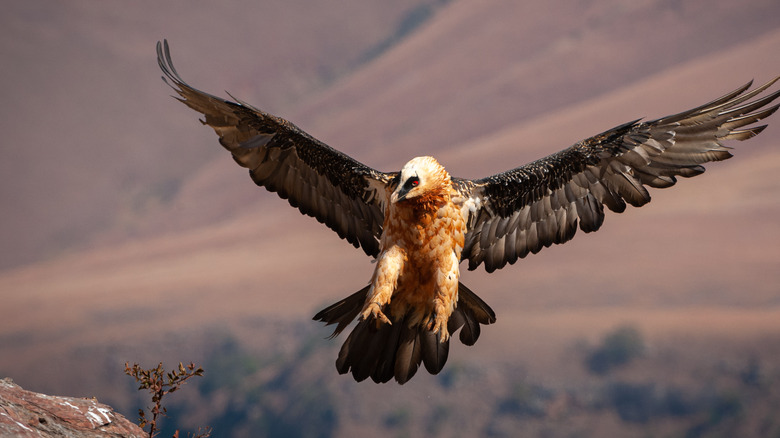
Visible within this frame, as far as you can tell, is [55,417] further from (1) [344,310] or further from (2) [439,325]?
(2) [439,325]

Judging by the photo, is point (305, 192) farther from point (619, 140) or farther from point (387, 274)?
point (619, 140)

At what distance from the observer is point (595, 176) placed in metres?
6.36

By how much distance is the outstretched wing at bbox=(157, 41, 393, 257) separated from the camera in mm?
6039

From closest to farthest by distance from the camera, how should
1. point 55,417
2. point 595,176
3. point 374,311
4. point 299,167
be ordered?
point 55,417 < point 374,311 < point 595,176 < point 299,167

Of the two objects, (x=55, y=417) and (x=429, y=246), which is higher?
(x=429, y=246)

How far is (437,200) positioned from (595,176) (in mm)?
1794

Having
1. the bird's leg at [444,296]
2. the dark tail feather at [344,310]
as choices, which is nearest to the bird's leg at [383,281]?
the bird's leg at [444,296]

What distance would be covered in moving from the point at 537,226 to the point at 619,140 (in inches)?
44.0

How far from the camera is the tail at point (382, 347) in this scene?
596cm

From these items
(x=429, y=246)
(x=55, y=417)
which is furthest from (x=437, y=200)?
(x=55, y=417)

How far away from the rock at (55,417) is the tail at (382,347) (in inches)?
71.7

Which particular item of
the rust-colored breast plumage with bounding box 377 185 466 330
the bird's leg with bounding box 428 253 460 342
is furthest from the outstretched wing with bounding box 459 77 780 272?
the bird's leg with bounding box 428 253 460 342

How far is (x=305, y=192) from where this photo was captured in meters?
6.76

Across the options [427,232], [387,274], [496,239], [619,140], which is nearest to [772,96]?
[619,140]
